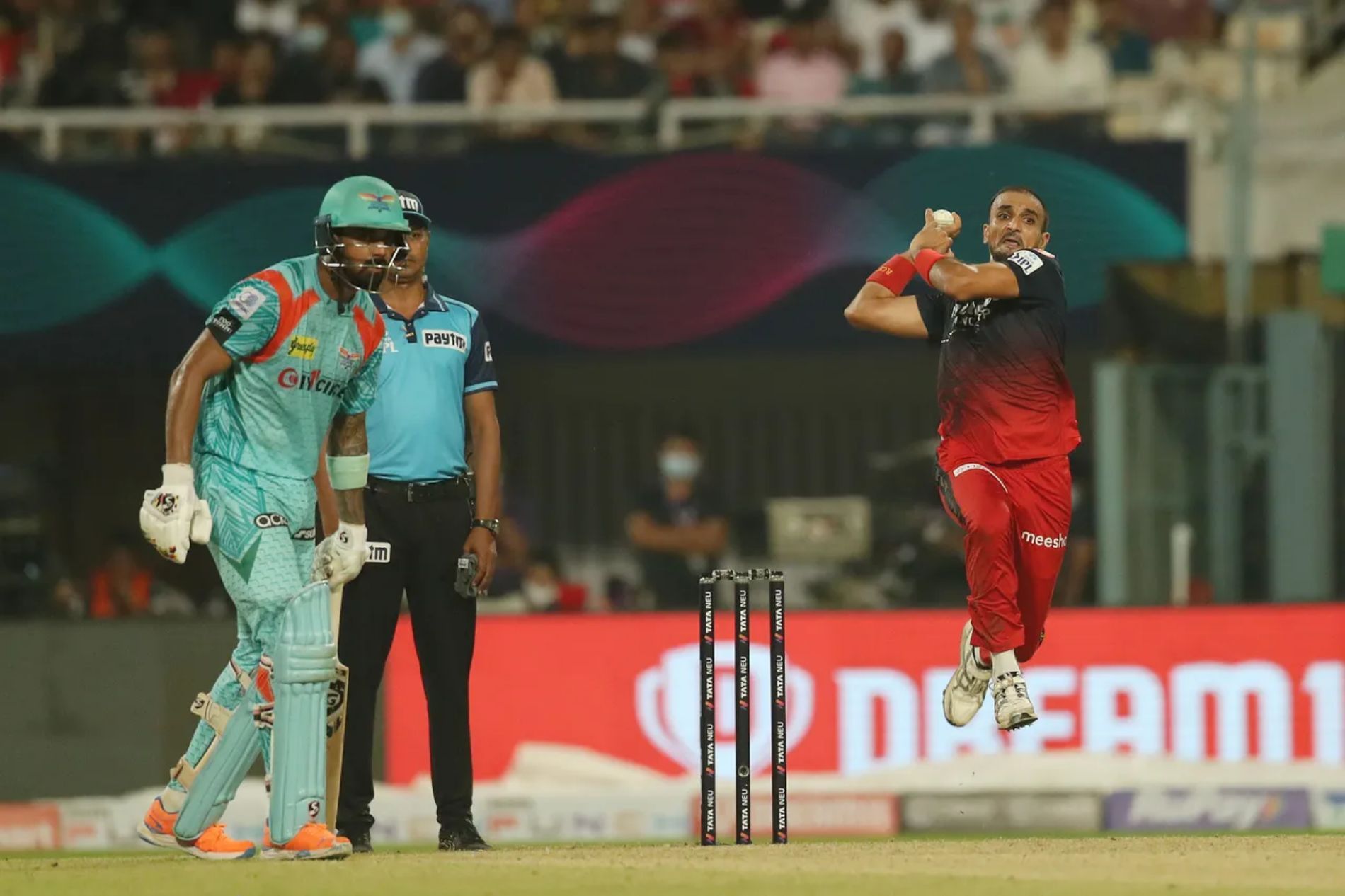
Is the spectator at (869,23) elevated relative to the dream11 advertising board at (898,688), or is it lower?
elevated

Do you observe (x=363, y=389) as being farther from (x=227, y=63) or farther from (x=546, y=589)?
(x=227, y=63)

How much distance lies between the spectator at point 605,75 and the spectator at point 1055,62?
91.7 inches

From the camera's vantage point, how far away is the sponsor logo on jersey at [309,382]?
7840mm

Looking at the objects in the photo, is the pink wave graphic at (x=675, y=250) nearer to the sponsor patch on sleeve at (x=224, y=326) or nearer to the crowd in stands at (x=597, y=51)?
the crowd in stands at (x=597, y=51)

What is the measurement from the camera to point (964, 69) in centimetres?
1495

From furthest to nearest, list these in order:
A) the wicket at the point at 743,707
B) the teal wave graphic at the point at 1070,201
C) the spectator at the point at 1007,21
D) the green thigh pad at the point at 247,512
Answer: the spectator at the point at 1007,21
the teal wave graphic at the point at 1070,201
the wicket at the point at 743,707
the green thigh pad at the point at 247,512

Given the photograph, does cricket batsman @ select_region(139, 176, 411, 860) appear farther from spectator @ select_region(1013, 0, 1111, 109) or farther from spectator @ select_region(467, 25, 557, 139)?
spectator @ select_region(1013, 0, 1111, 109)

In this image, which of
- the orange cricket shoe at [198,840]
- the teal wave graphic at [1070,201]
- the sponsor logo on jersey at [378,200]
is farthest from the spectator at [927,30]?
the orange cricket shoe at [198,840]

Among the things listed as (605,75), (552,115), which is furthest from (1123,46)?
(552,115)

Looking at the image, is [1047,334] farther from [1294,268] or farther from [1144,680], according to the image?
[1294,268]

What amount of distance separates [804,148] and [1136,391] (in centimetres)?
257

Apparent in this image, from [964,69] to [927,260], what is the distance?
6.66 metres

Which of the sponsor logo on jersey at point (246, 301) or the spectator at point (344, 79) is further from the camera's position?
the spectator at point (344, 79)

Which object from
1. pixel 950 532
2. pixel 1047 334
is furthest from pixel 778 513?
pixel 1047 334
